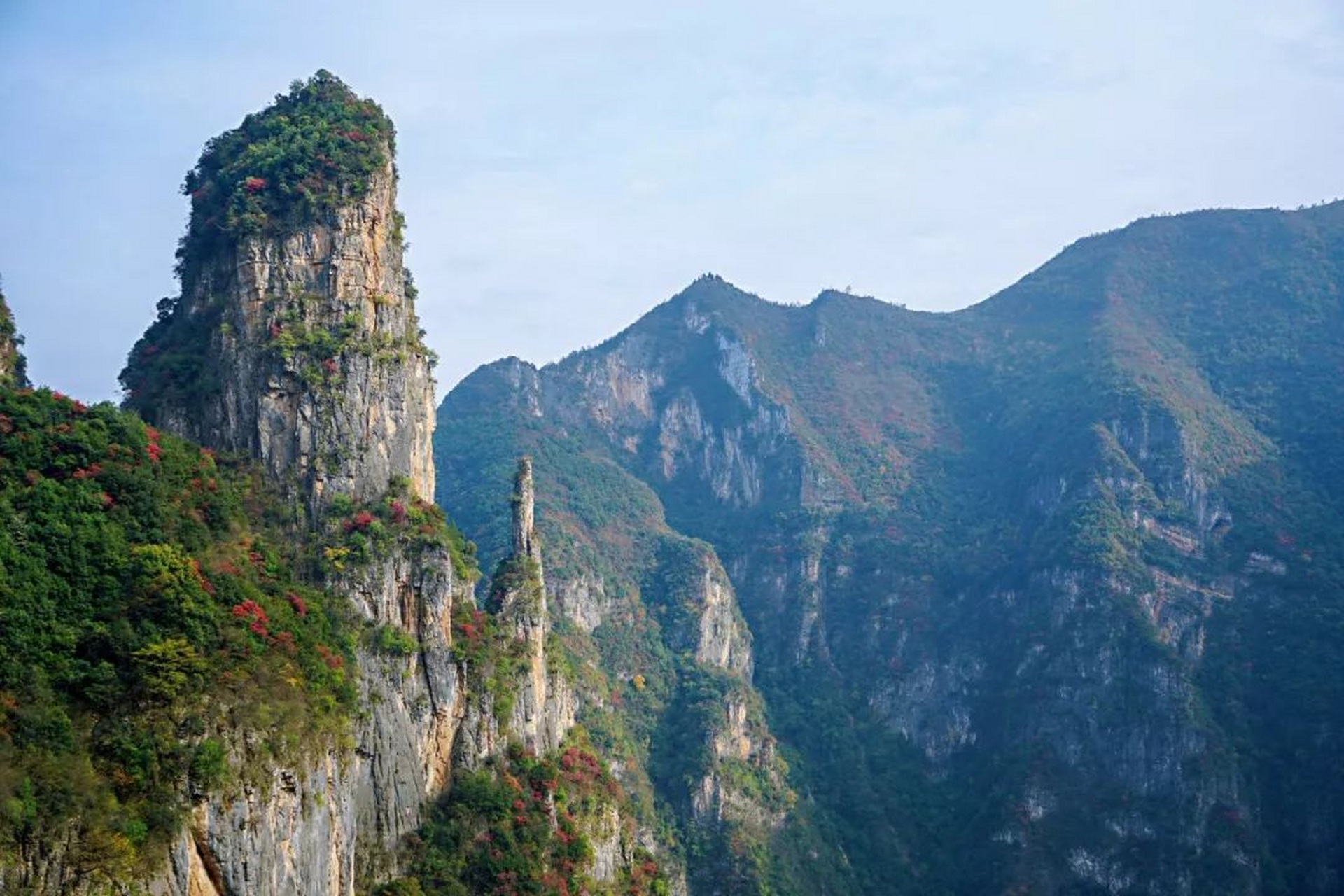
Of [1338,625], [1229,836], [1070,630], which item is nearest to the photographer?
[1229,836]

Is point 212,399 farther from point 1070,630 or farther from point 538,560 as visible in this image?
point 1070,630

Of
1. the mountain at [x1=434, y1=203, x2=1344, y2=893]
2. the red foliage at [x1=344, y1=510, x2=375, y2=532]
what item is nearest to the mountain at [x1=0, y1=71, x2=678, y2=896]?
the red foliage at [x1=344, y1=510, x2=375, y2=532]

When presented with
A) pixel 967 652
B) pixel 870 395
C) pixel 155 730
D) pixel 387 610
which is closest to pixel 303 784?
pixel 155 730

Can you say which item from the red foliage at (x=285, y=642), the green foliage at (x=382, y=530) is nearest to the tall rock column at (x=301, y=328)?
the green foliage at (x=382, y=530)

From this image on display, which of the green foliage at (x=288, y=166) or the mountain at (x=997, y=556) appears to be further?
the mountain at (x=997, y=556)

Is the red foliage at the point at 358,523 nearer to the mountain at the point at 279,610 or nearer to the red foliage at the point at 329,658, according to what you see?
the mountain at the point at 279,610

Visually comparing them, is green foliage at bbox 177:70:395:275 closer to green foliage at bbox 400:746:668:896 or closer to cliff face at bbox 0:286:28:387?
cliff face at bbox 0:286:28:387

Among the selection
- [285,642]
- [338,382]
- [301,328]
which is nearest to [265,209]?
[301,328]
